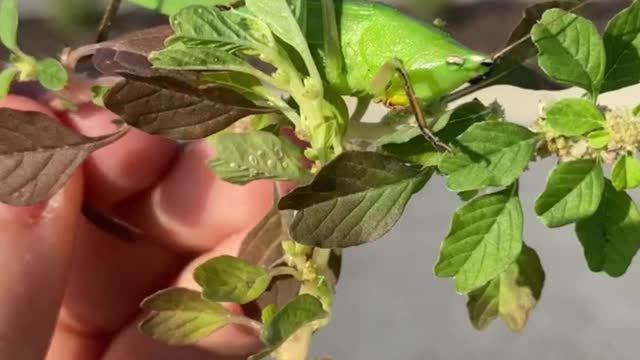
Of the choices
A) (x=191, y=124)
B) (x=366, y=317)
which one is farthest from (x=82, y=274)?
(x=366, y=317)

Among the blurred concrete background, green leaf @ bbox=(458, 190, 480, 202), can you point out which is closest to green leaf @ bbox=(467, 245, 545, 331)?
green leaf @ bbox=(458, 190, 480, 202)

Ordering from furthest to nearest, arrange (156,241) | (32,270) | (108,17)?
(156,241), (32,270), (108,17)

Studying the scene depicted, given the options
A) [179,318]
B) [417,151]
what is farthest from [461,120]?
[179,318]

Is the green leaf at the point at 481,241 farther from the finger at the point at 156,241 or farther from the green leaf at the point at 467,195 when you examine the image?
the finger at the point at 156,241

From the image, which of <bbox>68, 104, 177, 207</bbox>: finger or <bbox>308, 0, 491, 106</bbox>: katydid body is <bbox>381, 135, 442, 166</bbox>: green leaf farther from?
<bbox>68, 104, 177, 207</bbox>: finger

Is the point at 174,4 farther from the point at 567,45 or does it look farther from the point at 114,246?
the point at 114,246

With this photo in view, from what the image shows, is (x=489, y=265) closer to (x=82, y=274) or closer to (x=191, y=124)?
(x=191, y=124)

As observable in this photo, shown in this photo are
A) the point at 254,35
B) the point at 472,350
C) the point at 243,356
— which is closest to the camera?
the point at 254,35
